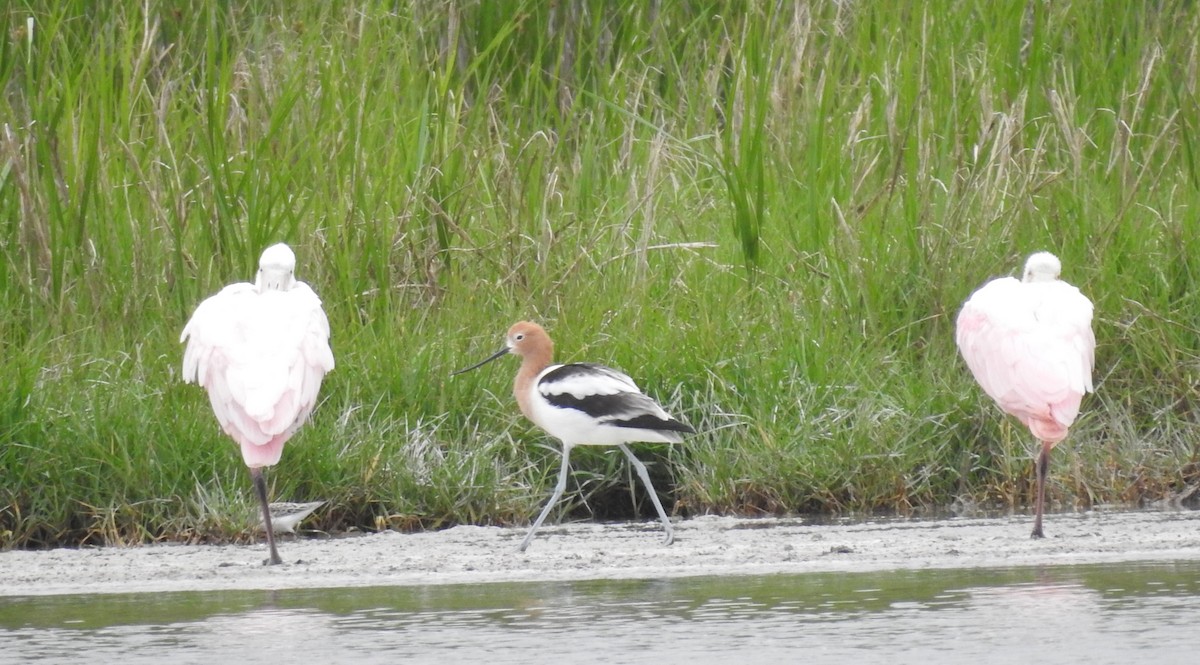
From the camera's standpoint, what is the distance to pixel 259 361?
271 inches

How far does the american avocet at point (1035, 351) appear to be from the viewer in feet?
22.7

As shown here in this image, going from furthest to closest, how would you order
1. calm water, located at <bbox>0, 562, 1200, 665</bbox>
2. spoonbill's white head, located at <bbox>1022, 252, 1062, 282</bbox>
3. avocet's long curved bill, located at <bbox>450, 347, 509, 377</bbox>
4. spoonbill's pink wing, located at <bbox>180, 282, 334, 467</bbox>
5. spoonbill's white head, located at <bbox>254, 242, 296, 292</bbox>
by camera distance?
avocet's long curved bill, located at <bbox>450, 347, 509, 377</bbox> → spoonbill's white head, located at <bbox>1022, 252, 1062, 282</bbox> → spoonbill's white head, located at <bbox>254, 242, 296, 292</bbox> → spoonbill's pink wing, located at <bbox>180, 282, 334, 467</bbox> → calm water, located at <bbox>0, 562, 1200, 665</bbox>

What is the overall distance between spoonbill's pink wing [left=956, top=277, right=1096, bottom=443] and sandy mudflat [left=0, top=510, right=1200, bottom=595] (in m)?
0.45

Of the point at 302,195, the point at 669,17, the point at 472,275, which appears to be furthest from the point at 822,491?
the point at 669,17

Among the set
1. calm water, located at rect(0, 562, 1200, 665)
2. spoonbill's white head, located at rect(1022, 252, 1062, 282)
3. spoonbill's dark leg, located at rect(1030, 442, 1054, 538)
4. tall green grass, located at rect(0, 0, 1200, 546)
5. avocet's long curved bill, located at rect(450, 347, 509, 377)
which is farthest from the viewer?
tall green grass, located at rect(0, 0, 1200, 546)

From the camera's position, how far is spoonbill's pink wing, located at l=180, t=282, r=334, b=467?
6.77m

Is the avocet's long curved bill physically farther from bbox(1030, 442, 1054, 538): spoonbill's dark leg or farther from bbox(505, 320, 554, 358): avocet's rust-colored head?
bbox(1030, 442, 1054, 538): spoonbill's dark leg

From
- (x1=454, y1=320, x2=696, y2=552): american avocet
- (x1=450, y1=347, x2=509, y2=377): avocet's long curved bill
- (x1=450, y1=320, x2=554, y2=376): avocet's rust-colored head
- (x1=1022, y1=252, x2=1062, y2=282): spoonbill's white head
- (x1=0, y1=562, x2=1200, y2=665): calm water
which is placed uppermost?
(x1=1022, y1=252, x2=1062, y2=282): spoonbill's white head

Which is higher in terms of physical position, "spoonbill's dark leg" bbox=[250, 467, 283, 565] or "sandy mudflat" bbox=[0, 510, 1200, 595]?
"spoonbill's dark leg" bbox=[250, 467, 283, 565]

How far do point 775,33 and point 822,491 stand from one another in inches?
137

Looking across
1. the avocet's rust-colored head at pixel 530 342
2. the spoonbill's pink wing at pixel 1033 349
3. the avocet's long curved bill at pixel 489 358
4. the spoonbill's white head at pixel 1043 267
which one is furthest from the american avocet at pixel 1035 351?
the avocet's long curved bill at pixel 489 358

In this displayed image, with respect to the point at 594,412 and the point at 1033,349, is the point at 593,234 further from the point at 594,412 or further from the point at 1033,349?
the point at 1033,349

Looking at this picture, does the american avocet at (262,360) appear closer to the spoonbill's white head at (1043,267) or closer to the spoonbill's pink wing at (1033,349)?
the spoonbill's pink wing at (1033,349)

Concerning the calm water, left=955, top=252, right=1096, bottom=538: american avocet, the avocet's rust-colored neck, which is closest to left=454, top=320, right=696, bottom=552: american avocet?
the avocet's rust-colored neck
